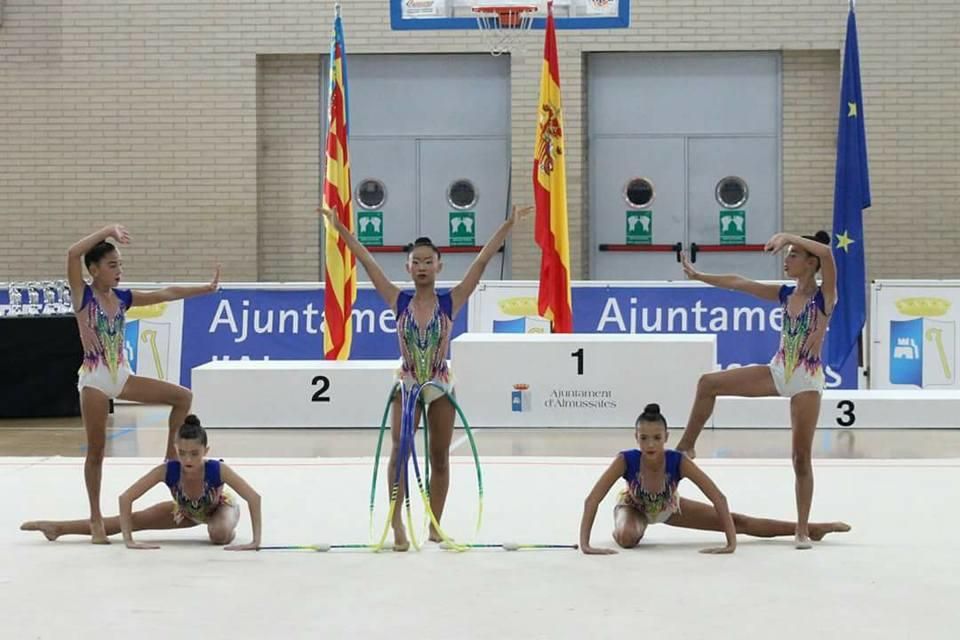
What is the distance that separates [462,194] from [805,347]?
10.6 metres

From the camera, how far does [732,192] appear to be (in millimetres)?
17156

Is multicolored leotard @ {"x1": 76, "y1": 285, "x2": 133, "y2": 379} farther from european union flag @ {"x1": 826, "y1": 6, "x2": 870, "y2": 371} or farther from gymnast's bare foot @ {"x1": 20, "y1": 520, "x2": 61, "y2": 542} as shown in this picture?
european union flag @ {"x1": 826, "y1": 6, "x2": 870, "y2": 371}

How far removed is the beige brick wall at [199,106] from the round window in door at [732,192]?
508 millimetres

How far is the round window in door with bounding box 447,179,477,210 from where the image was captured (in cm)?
1733

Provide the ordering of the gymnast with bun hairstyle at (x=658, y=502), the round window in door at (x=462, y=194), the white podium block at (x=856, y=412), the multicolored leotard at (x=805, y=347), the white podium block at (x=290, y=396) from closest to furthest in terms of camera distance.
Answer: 1. the gymnast with bun hairstyle at (x=658, y=502)
2. the multicolored leotard at (x=805, y=347)
3. the white podium block at (x=856, y=412)
4. the white podium block at (x=290, y=396)
5. the round window in door at (x=462, y=194)

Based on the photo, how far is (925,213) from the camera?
54.9 feet

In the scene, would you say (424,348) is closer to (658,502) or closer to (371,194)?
(658,502)

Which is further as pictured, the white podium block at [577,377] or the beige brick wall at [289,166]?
the beige brick wall at [289,166]

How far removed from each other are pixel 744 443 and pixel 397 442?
16.1 feet

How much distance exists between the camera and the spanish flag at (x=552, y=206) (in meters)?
13.4

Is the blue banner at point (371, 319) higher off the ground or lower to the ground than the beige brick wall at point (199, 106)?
lower

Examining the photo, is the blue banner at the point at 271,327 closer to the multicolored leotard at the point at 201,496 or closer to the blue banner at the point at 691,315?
the blue banner at the point at 691,315

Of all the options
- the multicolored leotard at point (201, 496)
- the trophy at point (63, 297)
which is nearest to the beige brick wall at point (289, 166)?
the trophy at point (63, 297)

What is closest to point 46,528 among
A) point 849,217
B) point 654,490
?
point 654,490
